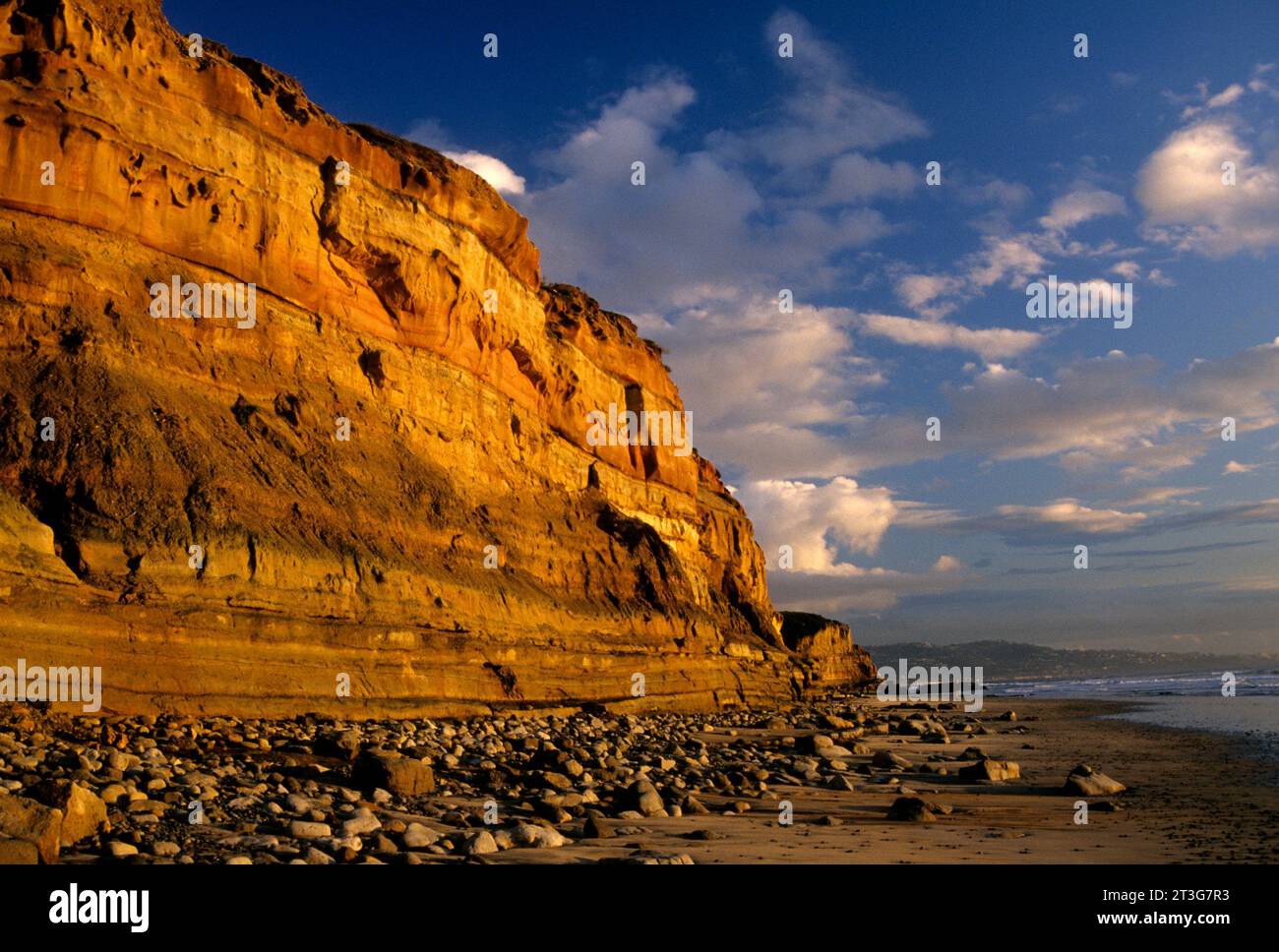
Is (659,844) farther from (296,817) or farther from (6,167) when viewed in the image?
(6,167)

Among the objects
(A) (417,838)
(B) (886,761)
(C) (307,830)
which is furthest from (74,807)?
(B) (886,761)

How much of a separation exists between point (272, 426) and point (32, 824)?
53.2 feet

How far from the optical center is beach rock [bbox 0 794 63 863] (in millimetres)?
5688

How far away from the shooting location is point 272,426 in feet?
68.6

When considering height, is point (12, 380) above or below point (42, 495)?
above

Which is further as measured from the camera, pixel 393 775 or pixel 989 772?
pixel 989 772

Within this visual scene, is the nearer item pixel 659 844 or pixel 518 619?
pixel 659 844

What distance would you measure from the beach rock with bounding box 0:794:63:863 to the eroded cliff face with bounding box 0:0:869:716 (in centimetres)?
797

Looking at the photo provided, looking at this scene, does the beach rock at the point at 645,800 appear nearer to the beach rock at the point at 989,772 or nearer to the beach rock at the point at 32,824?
the beach rock at the point at 32,824

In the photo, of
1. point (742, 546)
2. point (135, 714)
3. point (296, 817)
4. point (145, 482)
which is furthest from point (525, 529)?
point (742, 546)

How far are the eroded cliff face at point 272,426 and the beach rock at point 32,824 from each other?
26.2 feet

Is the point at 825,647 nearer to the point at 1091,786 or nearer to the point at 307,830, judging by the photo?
the point at 1091,786
